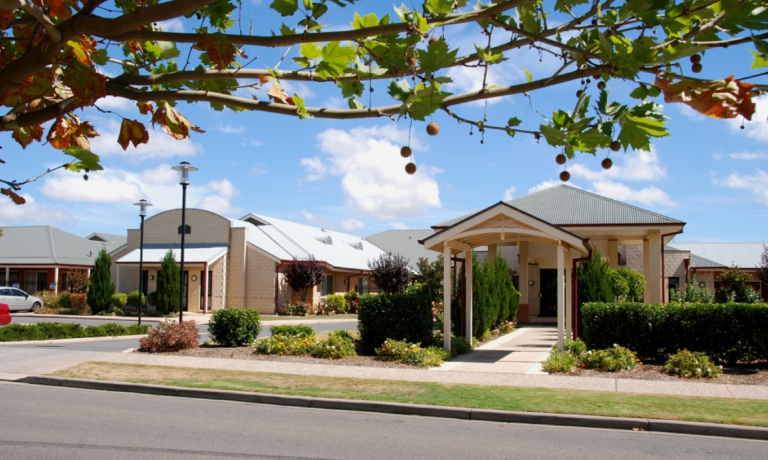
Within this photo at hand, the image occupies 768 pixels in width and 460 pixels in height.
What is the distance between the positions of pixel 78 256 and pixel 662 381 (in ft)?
135

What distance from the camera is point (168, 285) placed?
108 ft

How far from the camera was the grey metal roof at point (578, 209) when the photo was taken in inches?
925

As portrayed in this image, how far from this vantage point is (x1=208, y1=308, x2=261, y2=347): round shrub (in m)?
17.4

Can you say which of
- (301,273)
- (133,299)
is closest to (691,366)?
(301,273)

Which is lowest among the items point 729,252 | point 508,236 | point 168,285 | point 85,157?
point 168,285

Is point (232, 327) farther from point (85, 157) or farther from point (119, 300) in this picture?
point (119, 300)

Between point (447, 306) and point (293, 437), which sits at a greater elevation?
point (447, 306)

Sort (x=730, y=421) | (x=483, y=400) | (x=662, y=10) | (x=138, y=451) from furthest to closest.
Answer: (x=483, y=400), (x=730, y=421), (x=138, y=451), (x=662, y=10)

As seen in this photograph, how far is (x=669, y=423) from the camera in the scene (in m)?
8.81

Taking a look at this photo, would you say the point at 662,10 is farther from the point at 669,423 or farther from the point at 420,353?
the point at 420,353

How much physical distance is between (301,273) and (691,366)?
987 inches

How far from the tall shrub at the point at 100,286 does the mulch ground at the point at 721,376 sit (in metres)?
27.6

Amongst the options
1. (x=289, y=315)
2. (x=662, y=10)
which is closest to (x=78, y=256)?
(x=289, y=315)

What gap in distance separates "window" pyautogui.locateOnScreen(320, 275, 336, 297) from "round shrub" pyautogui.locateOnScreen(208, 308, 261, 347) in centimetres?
2226
